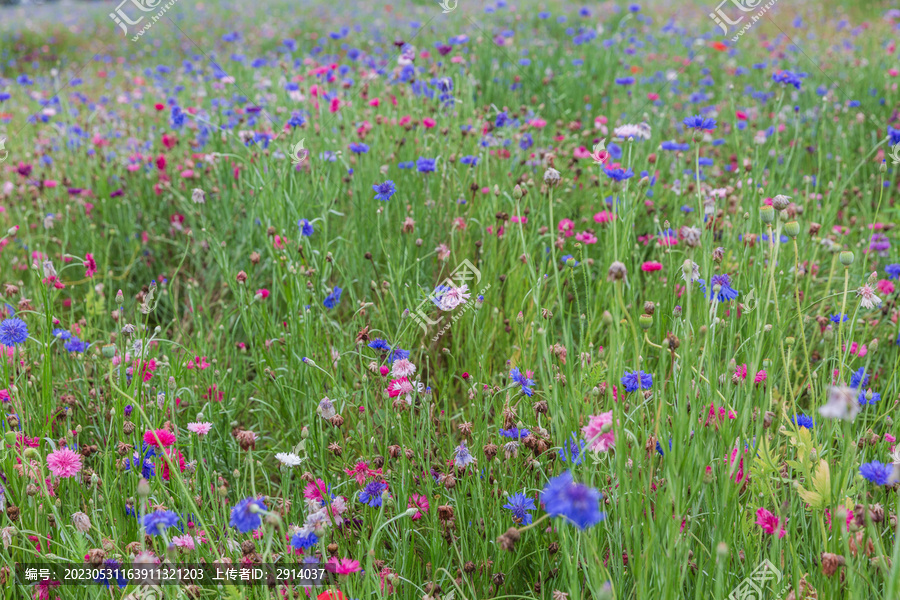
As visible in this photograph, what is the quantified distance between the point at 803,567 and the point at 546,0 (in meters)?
10.2

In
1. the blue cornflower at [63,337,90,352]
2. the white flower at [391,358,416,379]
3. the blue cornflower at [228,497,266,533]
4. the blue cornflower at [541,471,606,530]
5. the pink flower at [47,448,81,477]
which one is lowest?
the pink flower at [47,448,81,477]

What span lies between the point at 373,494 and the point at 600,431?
566mm

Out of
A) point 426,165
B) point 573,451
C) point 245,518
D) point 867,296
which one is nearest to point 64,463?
point 245,518

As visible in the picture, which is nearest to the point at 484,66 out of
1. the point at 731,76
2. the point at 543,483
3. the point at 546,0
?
the point at 731,76

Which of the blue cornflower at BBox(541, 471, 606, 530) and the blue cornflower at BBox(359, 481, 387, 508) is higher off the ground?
the blue cornflower at BBox(541, 471, 606, 530)

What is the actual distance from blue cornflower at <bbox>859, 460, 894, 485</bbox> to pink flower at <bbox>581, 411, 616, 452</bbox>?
449mm

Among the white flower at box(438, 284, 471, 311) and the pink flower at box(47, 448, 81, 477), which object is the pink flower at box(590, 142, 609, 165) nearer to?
the white flower at box(438, 284, 471, 311)

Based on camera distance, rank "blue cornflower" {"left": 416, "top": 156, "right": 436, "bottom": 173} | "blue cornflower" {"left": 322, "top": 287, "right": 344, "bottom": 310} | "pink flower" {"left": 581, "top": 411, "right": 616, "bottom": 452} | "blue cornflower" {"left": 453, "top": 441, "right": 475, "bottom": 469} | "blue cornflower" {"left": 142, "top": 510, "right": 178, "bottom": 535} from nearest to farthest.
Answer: "pink flower" {"left": 581, "top": 411, "right": 616, "bottom": 452}
"blue cornflower" {"left": 142, "top": 510, "right": 178, "bottom": 535}
"blue cornflower" {"left": 453, "top": 441, "right": 475, "bottom": 469}
"blue cornflower" {"left": 322, "top": 287, "right": 344, "bottom": 310}
"blue cornflower" {"left": 416, "top": 156, "right": 436, "bottom": 173}

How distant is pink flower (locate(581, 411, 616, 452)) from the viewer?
1.02 m

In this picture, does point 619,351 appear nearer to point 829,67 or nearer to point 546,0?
point 829,67

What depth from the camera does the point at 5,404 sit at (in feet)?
5.63

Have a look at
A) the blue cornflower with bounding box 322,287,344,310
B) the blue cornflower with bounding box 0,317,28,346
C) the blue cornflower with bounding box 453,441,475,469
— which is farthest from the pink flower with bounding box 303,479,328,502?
the blue cornflower with bounding box 0,317,28,346

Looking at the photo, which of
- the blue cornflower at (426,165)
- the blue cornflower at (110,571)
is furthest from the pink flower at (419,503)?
the blue cornflower at (426,165)

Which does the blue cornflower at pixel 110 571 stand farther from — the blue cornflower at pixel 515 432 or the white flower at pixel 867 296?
the white flower at pixel 867 296
